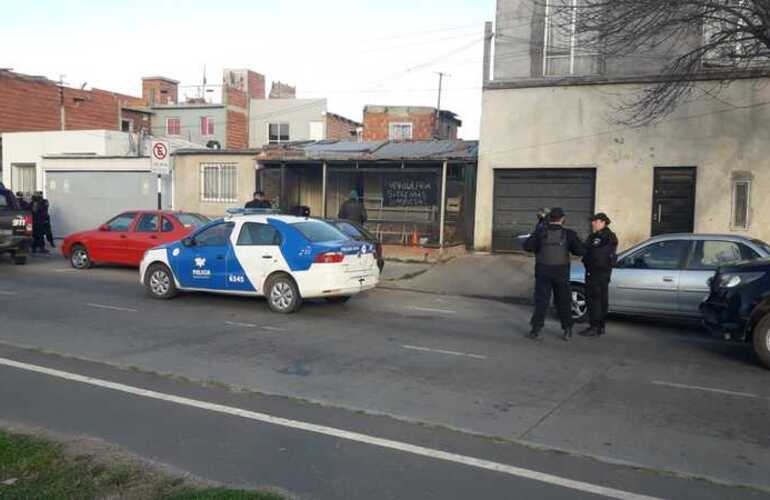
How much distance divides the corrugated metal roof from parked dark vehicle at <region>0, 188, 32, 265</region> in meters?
6.81

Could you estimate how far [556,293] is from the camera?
9.47 m

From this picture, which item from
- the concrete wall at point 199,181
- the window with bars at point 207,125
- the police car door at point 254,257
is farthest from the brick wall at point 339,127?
the police car door at point 254,257

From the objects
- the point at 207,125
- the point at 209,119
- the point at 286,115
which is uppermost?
the point at 286,115

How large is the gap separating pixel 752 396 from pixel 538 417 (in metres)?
2.40

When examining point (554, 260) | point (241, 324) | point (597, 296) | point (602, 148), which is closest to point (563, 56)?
point (602, 148)

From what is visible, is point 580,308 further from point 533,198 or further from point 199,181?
point 199,181

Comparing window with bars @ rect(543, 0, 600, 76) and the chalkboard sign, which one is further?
the chalkboard sign

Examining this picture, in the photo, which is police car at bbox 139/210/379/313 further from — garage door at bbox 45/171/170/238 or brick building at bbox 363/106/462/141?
brick building at bbox 363/106/462/141

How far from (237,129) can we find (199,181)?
22.1 metres

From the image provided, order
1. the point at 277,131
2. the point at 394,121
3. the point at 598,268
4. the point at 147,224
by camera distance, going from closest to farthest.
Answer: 1. the point at 598,268
2. the point at 147,224
3. the point at 394,121
4. the point at 277,131

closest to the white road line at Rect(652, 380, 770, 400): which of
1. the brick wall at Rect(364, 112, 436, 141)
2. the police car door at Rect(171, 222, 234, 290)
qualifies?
the police car door at Rect(171, 222, 234, 290)

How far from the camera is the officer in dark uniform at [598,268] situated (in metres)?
9.70

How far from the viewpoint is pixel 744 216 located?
644 inches

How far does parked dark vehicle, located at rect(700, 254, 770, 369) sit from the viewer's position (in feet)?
26.6
